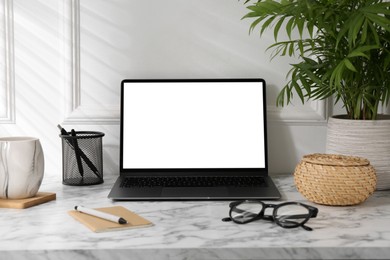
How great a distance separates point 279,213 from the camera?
1.27 meters

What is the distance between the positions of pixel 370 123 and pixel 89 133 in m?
0.79

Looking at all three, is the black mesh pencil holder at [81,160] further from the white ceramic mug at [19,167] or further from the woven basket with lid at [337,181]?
the woven basket with lid at [337,181]

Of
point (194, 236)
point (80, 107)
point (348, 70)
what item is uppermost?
point (348, 70)

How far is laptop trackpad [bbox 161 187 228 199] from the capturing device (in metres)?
1.51

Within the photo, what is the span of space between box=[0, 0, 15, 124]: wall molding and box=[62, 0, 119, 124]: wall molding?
165mm

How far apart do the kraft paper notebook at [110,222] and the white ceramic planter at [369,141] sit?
1.97ft

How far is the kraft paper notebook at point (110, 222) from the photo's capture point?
4.04ft

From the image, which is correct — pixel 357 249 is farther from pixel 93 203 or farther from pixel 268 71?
pixel 268 71

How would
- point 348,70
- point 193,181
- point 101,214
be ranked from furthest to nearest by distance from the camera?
point 193,181 → point 348,70 → point 101,214

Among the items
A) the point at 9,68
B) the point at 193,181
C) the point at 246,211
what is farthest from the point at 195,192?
the point at 9,68

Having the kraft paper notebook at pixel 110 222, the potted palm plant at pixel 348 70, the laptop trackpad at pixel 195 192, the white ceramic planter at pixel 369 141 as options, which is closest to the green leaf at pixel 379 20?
the potted palm plant at pixel 348 70

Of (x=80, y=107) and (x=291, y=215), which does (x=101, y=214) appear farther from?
(x=80, y=107)

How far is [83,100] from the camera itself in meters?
1.85

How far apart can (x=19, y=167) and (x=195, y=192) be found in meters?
0.43
